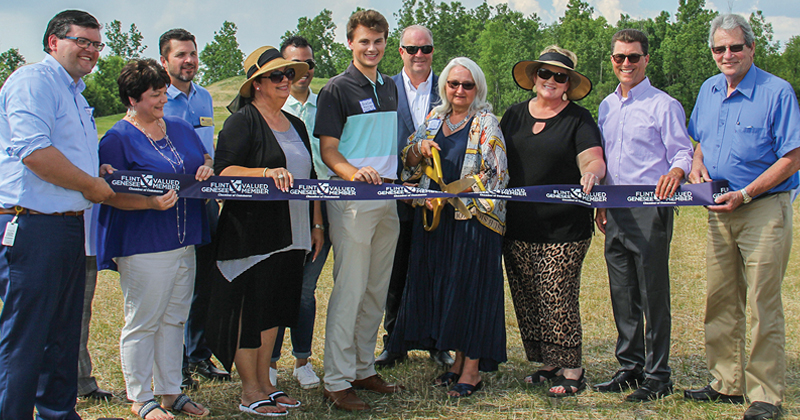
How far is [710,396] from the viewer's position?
15.3 feet

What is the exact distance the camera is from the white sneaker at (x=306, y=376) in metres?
4.99

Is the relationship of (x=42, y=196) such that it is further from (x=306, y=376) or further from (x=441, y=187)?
(x=441, y=187)

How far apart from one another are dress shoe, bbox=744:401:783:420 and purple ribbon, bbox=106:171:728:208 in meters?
1.48

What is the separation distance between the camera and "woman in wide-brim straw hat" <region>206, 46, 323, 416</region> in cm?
413

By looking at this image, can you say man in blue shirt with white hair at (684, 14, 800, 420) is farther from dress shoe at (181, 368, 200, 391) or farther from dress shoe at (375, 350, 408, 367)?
dress shoe at (181, 368, 200, 391)

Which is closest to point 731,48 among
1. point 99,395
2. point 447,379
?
point 447,379

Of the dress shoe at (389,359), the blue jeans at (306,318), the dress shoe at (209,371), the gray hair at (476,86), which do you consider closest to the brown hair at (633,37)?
the gray hair at (476,86)

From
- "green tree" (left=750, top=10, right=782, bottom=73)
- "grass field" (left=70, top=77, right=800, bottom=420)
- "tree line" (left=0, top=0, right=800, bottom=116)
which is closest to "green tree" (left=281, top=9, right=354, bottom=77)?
"tree line" (left=0, top=0, right=800, bottom=116)

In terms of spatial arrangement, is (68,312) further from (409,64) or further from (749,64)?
(749,64)

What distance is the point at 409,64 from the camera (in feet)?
19.0

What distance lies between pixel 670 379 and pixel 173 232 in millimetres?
4114

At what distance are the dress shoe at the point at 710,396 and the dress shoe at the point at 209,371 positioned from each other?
371cm

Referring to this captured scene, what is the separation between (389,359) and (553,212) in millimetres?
2061

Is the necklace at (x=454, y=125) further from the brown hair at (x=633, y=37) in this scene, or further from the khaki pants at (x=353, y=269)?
the brown hair at (x=633, y=37)
